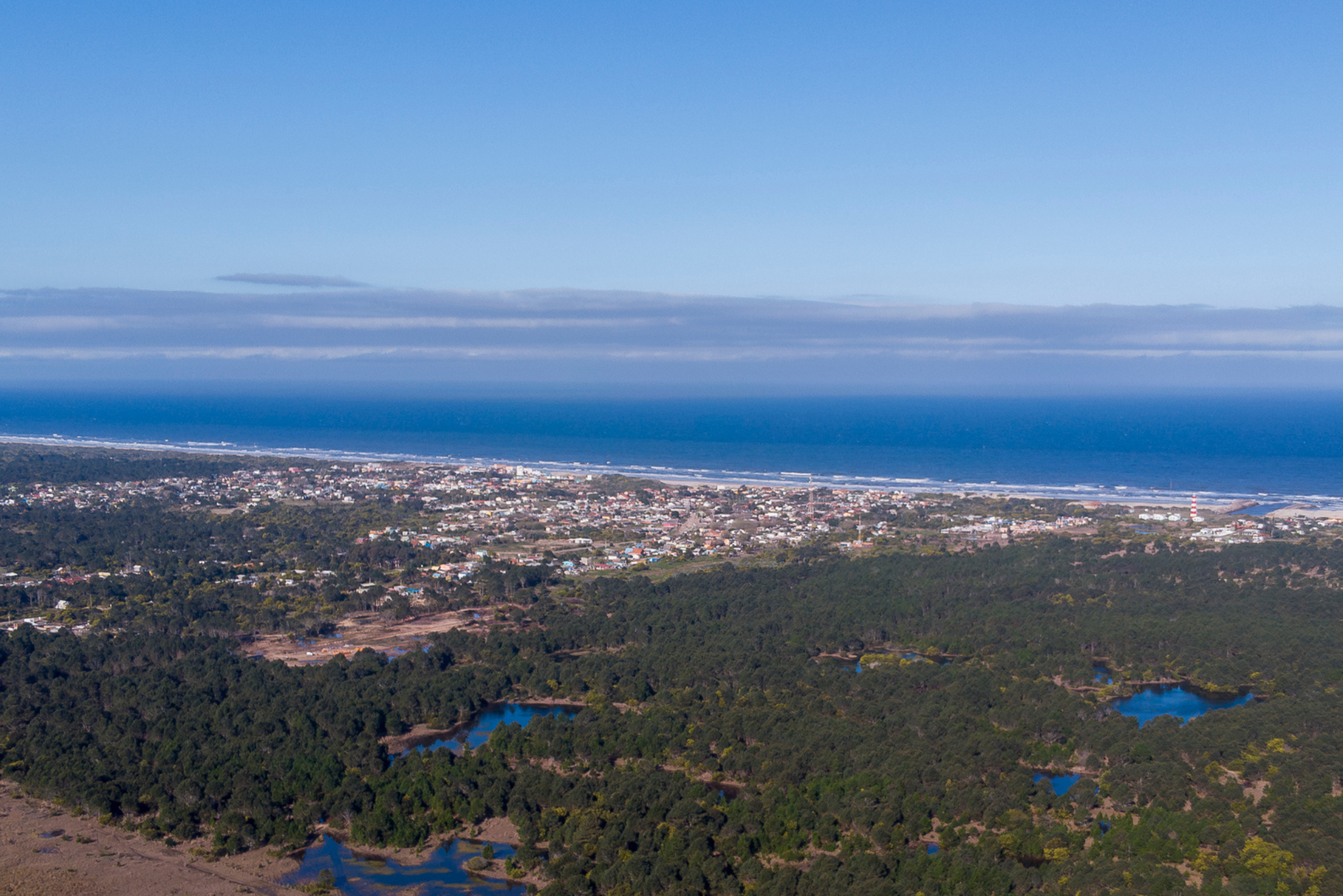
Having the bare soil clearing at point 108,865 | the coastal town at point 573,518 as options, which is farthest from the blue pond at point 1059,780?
the coastal town at point 573,518

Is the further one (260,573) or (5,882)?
(260,573)

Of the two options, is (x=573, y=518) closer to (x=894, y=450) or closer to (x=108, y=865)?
(x=108, y=865)

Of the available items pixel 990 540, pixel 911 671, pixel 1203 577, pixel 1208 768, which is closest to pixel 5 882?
pixel 911 671

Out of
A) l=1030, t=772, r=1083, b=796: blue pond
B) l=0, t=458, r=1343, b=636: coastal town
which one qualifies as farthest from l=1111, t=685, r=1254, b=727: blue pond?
l=0, t=458, r=1343, b=636: coastal town

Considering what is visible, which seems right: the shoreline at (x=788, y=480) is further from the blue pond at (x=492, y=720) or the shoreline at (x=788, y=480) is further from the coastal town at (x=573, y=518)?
the blue pond at (x=492, y=720)

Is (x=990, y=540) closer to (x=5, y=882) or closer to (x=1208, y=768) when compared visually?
(x=1208, y=768)
